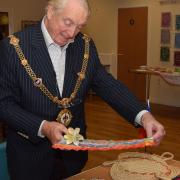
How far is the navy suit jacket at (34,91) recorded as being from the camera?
1.40m

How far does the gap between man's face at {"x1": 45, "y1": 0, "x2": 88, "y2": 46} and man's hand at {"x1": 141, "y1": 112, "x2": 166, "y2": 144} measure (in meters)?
0.45

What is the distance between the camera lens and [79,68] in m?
1.57

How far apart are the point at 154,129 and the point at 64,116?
0.37 meters

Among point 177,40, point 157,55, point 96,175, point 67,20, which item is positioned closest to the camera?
point 67,20

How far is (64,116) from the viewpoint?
1504 millimetres

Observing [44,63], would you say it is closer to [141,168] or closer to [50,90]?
[50,90]

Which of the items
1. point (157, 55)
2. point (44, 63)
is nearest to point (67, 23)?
point (44, 63)

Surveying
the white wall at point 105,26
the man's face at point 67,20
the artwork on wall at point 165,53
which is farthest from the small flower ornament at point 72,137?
the white wall at point 105,26

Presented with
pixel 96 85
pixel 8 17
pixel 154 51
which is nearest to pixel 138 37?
pixel 154 51

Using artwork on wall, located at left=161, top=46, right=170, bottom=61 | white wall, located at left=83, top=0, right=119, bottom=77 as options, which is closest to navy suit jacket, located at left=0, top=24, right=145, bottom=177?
artwork on wall, located at left=161, top=46, right=170, bottom=61

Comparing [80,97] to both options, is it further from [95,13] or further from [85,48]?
[95,13]

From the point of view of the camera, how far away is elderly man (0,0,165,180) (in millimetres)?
1385

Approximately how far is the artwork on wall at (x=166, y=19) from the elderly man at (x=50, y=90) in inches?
219

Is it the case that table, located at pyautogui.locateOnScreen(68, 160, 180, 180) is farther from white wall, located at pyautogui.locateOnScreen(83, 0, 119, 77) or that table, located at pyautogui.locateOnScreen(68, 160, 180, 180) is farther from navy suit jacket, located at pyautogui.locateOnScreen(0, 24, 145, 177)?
white wall, located at pyautogui.locateOnScreen(83, 0, 119, 77)
